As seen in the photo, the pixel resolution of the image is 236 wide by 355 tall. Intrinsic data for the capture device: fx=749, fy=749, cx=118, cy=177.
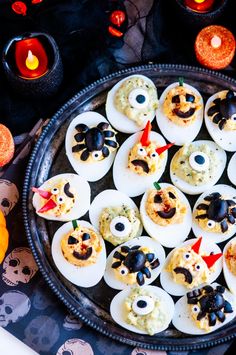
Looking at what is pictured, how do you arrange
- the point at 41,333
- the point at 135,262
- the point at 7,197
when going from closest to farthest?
the point at 135,262 < the point at 41,333 < the point at 7,197

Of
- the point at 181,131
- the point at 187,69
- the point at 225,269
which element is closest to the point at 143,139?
the point at 181,131

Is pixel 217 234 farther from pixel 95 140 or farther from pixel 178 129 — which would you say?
pixel 95 140

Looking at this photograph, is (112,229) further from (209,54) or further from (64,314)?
(209,54)

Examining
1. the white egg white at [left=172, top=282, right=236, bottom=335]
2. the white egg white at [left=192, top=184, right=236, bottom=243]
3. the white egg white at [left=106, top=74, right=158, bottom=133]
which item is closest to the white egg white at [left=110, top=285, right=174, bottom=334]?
the white egg white at [left=172, top=282, right=236, bottom=335]

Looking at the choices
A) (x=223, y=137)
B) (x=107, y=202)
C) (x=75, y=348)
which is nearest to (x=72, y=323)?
(x=75, y=348)

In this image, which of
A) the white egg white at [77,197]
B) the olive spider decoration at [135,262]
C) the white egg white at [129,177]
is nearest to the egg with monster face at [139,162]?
the white egg white at [129,177]

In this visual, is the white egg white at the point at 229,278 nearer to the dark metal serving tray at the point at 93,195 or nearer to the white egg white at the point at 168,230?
the dark metal serving tray at the point at 93,195

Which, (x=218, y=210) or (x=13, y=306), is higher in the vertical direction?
(x=218, y=210)
